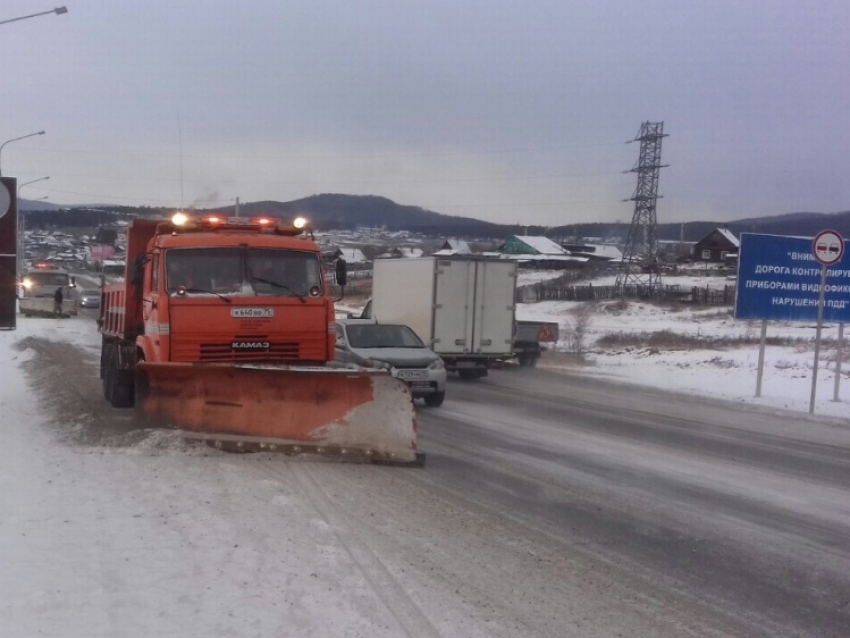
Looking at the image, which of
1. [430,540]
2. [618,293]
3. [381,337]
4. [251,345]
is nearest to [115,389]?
[251,345]

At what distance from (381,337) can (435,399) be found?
2.04m

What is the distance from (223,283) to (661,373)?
17368 mm

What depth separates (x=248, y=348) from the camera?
37.1ft

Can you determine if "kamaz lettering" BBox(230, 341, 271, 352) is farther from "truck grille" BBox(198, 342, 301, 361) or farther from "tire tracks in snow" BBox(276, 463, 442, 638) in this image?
"tire tracks in snow" BBox(276, 463, 442, 638)

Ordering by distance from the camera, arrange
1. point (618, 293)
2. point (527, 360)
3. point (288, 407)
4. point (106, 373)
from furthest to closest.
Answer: point (618, 293), point (527, 360), point (106, 373), point (288, 407)

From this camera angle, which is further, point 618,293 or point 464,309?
point 618,293

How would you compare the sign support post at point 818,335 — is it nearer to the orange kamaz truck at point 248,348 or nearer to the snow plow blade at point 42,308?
the orange kamaz truck at point 248,348

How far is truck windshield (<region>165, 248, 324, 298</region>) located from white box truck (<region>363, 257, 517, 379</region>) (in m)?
10.4

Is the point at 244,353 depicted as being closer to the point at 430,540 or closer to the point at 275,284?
the point at 275,284

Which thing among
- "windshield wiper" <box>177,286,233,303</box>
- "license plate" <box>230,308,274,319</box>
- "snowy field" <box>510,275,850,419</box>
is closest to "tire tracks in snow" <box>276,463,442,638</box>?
"license plate" <box>230,308,274,319</box>

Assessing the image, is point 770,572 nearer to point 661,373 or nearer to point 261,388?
point 261,388

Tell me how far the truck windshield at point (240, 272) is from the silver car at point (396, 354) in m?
3.46

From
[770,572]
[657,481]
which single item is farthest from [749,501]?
[770,572]

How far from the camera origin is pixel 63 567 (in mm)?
5840
